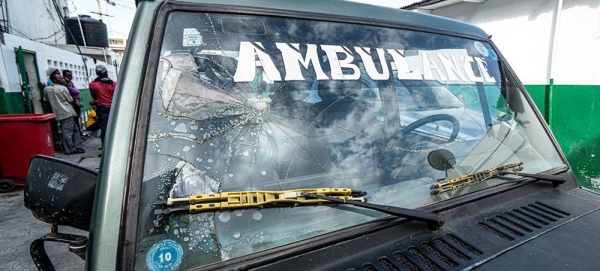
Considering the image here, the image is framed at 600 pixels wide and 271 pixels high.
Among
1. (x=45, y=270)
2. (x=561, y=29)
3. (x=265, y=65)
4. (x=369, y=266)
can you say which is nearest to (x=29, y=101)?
(x=45, y=270)

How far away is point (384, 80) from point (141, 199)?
1052 mm

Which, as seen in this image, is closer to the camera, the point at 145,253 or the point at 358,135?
the point at 145,253

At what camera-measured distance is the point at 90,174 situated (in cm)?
104

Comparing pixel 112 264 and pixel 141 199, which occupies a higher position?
pixel 141 199

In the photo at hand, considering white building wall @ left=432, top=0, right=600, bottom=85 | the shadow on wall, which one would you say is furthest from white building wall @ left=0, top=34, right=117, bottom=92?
the shadow on wall

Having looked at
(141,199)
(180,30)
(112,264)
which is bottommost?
(112,264)

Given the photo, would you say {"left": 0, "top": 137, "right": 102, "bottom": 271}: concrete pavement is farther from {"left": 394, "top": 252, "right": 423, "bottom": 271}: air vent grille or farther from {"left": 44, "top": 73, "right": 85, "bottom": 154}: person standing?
{"left": 394, "top": 252, "right": 423, "bottom": 271}: air vent grille

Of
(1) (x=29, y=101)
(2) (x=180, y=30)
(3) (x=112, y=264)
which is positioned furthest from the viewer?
(1) (x=29, y=101)

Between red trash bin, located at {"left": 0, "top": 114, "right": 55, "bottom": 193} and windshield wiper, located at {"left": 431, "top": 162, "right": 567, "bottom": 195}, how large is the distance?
5.72 meters

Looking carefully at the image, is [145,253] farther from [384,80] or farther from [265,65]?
[384,80]

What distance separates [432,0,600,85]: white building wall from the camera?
5215 mm

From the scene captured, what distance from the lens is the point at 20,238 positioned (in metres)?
3.49

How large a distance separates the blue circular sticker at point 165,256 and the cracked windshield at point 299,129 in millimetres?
14

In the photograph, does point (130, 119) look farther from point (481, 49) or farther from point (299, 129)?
point (481, 49)
